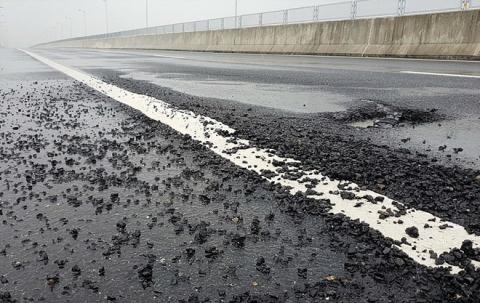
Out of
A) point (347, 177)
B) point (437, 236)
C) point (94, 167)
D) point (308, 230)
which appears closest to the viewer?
point (437, 236)

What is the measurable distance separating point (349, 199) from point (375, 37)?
1712 centimetres

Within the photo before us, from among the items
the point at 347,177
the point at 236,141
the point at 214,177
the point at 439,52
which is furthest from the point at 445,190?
the point at 439,52

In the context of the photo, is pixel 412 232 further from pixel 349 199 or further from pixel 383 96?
pixel 383 96

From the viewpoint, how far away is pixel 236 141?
401 cm

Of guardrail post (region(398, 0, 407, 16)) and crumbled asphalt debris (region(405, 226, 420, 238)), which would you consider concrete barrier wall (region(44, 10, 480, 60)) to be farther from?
crumbled asphalt debris (region(405, 226, 420, 238))

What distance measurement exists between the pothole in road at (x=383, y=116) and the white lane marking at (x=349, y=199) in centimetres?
154

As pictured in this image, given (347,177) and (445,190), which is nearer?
(445,190)

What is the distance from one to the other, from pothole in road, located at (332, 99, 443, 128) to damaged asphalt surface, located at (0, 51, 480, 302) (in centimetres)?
77

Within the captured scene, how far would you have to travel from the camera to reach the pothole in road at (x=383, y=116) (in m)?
5.00

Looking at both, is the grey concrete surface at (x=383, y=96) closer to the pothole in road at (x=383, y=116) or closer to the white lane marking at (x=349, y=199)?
the pothole in road at (x=383, y=116)

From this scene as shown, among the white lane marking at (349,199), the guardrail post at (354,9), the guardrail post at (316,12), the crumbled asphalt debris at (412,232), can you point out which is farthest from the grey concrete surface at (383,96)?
the guardrail post at (316,12)

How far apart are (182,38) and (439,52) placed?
29693mm

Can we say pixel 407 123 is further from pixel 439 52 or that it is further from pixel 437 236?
pixel 439 52

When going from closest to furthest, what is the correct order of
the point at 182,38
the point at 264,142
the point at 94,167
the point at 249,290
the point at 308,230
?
the point at 249,290
the point at 308,230
the point at 94,167
the point at 264,142
the point at 182,38
